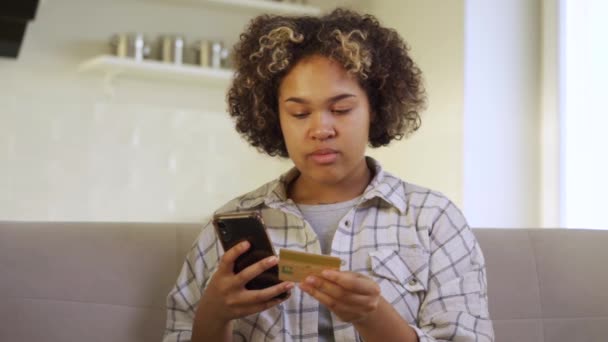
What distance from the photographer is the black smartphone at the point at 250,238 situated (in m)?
1.10

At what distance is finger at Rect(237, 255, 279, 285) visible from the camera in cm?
110

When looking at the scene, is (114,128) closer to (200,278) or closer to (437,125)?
(437,125)

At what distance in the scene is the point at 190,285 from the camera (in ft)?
4.39

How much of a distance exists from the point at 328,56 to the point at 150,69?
2.36 meters

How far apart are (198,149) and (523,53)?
1.56m

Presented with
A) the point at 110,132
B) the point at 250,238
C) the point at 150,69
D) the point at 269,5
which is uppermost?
the point at 269,5

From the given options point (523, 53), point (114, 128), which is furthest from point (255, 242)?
point (114, 128)

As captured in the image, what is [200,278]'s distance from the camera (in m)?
1.34

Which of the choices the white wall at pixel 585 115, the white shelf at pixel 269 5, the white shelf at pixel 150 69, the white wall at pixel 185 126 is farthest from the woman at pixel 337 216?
the white shelf at pixel 269 5

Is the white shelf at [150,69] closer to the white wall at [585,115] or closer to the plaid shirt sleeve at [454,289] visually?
the white wall at [585,115]

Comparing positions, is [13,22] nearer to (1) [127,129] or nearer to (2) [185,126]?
(1) [127,129]

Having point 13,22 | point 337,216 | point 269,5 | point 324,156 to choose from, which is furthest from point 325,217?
point 269,5

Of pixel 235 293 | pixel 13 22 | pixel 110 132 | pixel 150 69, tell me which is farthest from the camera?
pixel 110 132

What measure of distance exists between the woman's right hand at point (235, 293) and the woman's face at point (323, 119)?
22 cm
